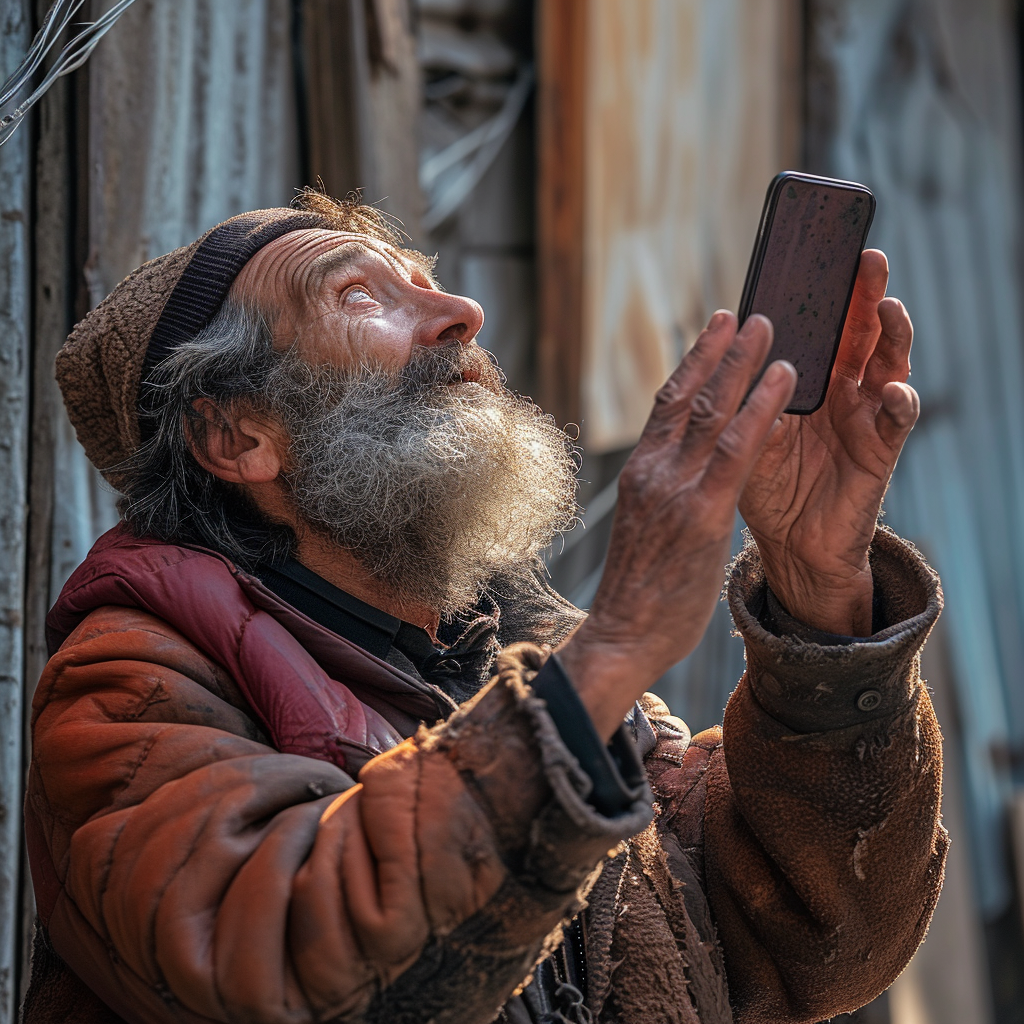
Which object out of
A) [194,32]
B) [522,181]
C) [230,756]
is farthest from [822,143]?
[230,756]

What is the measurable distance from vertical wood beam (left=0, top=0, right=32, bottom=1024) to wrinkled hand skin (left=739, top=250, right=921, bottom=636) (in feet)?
4.68

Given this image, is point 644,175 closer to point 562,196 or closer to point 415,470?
point 562,196

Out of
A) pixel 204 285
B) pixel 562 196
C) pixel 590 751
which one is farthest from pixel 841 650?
pixel 562 196

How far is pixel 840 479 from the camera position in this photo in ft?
5.62

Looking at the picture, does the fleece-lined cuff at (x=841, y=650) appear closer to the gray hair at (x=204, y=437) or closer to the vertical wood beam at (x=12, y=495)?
the gray hair at (x=204, y=437)

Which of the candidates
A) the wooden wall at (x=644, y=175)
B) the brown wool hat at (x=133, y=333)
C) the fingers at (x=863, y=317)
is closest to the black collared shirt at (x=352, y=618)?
the brown wool hat at (x=133, y=333)

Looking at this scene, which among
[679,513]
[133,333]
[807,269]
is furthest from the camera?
[133,333]

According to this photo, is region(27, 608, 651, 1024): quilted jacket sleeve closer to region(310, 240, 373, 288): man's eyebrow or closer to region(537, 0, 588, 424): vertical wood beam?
region(310, 240, 373, 288): man's eyebrow

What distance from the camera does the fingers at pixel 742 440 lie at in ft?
4.34

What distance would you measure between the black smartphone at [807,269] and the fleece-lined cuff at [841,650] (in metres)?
0.29

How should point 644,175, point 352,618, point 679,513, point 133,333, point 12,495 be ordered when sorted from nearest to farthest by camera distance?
point 679,513 → point 352,618 → point 133,333 → point 12,495 → point 644,175

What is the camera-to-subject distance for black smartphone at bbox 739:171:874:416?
153 centimetres

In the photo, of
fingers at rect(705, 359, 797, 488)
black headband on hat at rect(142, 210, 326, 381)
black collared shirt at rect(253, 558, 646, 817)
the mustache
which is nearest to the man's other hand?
fingers at rect(705, 359, 797, 488)

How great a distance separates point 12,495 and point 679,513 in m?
1.47
